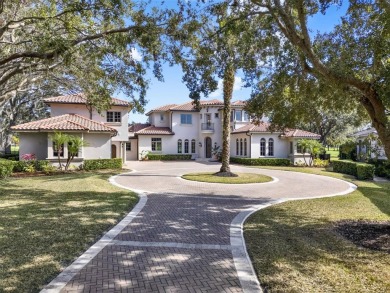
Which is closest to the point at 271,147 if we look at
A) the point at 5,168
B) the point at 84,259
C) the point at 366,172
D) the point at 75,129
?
the point at 366,172

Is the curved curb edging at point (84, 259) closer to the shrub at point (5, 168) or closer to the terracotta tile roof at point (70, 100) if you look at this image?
the shrub at point (5, 168)

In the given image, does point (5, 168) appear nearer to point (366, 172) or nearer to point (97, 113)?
point (97, 113)

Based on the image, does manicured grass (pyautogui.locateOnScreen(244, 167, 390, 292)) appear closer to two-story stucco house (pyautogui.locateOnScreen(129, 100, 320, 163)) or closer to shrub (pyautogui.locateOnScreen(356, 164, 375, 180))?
shrub (pyautogui.locateOnScreen(356, 164, 375, 180))

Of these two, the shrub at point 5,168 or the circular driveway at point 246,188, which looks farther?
the shrub at point 5,168

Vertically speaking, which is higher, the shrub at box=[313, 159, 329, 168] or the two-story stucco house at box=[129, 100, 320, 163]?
the two-story stucco house at box=[129, 100, 320, 163]

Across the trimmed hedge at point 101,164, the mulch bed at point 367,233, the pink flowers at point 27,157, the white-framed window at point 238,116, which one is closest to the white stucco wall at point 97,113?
the trimmed hedge at point 101,164

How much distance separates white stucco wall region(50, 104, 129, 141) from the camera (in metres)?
29.6

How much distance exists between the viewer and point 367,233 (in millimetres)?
8562

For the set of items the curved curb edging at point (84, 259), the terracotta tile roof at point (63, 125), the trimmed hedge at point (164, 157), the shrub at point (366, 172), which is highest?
the terracotta tile roof at point (63, 125)

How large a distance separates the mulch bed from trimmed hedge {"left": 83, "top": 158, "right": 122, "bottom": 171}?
2104 centimetres

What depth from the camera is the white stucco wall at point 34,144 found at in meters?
25.6

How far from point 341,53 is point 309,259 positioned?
5956 mm

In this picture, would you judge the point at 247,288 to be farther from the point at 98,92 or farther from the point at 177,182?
the point at 177,182

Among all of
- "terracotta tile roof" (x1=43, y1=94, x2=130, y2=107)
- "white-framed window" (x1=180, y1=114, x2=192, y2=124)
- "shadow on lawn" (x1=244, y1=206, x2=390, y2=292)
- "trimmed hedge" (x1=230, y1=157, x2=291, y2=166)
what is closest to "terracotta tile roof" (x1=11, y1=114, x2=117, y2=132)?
"terracotta tile roof" (x1=43, y1=94, x2=130, y2=107)
